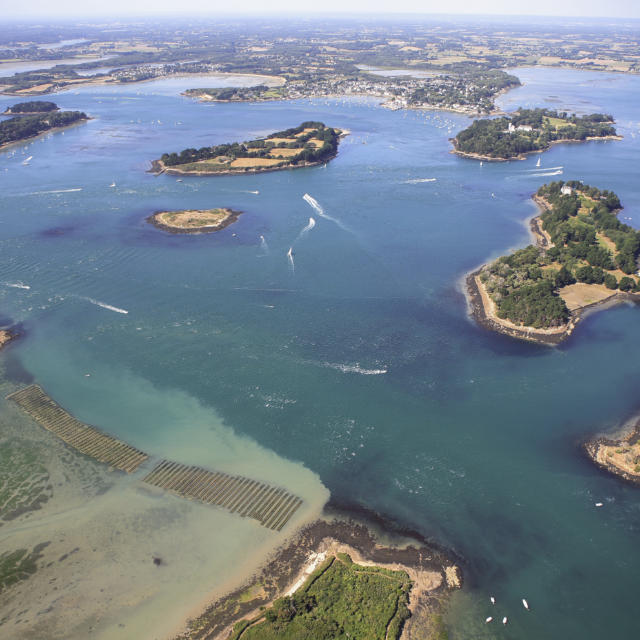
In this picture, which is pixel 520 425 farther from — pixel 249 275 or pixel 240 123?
pixel 240 123

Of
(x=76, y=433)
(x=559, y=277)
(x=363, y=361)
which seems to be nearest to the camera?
(x=76, y=433)

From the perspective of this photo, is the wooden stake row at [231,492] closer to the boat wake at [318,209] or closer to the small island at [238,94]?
the boat wake at [318,209]

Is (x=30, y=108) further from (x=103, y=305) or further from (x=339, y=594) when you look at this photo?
(x=339, y=594)

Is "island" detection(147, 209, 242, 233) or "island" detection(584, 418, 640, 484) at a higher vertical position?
"island" detection(147, 209, 242, 233)

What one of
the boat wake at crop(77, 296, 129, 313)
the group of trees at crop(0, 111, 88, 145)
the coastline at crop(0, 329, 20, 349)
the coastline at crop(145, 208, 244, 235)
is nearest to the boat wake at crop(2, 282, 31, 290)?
the boat wake at crop(77, 296, 129, 313)

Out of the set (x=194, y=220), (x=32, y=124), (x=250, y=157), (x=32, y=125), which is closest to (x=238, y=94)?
(x=32, y=124)

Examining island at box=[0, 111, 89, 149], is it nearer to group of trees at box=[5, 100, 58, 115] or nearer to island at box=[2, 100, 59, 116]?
island at box=[2, 100, 59, 116]
